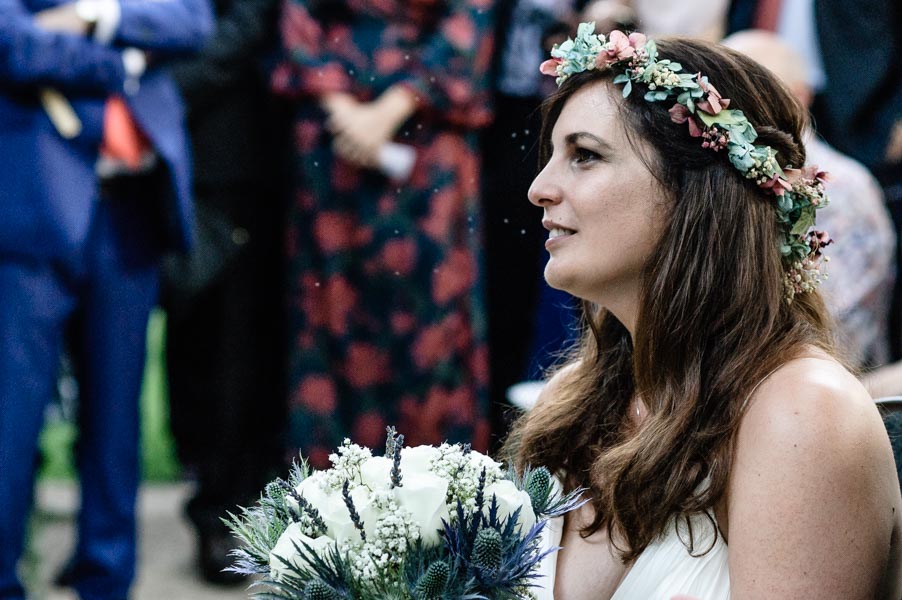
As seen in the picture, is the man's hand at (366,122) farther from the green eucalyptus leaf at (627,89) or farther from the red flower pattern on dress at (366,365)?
the green eucalyptus leaf at (627,89)

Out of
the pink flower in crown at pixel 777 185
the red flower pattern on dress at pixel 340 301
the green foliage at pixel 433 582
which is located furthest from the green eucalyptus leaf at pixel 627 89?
the red flower pattern on dress at pixel 340 301

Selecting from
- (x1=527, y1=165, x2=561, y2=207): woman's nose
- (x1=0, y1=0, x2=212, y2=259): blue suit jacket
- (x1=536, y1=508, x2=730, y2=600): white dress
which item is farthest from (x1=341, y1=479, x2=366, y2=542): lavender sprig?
(x1=0, y1=0, x2=212, y2=259): blue suit jacket

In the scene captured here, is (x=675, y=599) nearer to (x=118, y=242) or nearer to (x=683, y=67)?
(x=683, y=67)

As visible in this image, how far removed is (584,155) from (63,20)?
82.8 inches

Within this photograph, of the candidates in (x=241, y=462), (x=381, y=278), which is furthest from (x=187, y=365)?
(x=381, y=278)

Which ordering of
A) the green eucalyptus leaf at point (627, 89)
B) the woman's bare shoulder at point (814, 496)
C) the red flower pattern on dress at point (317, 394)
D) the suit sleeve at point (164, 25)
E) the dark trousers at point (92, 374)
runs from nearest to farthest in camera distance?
1. the woman's bare shoulder at point (814, 496)
2. the green eucalyptus leaf at point (627, 89)
3. the dark trousers at point (92, 374)
4. the suit sleeve at point (164, 25)
5. the red flower pattern on dress at point (317, 394)

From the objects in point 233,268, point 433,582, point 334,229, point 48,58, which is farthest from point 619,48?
point 233,268

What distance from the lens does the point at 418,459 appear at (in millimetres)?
1869

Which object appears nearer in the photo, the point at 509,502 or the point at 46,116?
the point at 509,502

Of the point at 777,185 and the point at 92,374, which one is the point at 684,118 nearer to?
the point at 777,185

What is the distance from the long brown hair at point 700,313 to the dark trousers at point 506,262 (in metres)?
1.94

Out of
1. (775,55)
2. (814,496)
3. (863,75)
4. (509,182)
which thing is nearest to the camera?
(814,496)

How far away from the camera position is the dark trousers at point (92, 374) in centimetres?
366

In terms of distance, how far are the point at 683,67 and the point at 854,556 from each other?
2.96 feet
